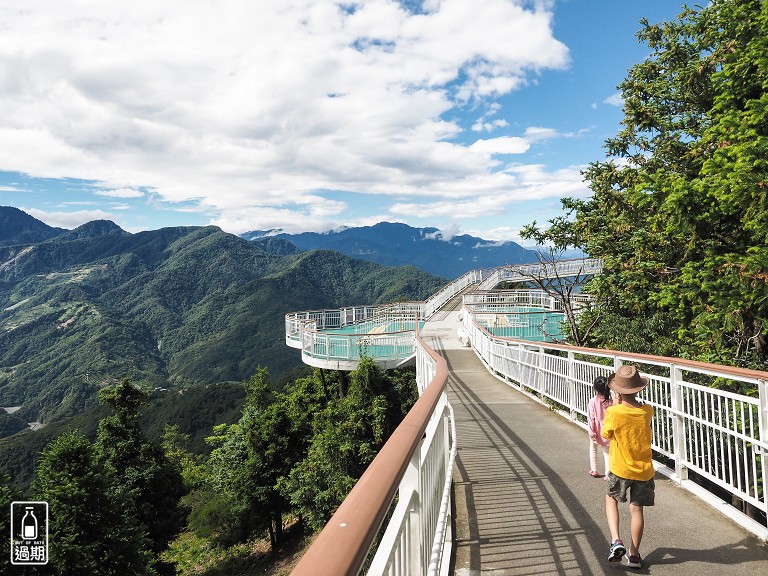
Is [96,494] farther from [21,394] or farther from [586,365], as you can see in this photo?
[21,394]

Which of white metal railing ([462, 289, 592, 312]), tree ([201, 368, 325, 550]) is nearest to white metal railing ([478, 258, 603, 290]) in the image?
white metal railing ([462, 289, 592, 312])

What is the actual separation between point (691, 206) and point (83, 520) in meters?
19.0

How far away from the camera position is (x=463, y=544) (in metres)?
3.73

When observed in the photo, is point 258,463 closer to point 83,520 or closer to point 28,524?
point 83,520

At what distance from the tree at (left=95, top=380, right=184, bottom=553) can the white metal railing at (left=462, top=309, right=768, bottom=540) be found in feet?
57.3

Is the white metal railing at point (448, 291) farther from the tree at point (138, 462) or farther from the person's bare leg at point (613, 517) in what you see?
the person's bare leg at point (613, 517)

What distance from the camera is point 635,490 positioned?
3312mm

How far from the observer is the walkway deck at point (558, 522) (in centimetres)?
328

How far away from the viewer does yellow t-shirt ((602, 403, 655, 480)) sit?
3295 millimetres

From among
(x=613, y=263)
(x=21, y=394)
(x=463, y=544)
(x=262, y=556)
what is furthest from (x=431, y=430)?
(x=21, y=394)

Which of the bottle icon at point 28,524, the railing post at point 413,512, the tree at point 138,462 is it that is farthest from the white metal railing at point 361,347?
the railing post at point 413,512

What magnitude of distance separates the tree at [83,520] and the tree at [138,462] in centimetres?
537

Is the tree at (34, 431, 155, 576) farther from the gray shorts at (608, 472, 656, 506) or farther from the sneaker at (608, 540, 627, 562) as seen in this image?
the gray shorts at (608, 472, 656, 506)

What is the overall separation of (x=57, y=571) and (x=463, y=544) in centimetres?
1573
